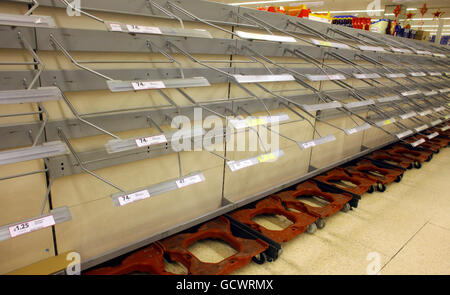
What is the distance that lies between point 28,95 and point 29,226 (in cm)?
45

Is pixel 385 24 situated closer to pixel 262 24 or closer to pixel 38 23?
pixel 262 24

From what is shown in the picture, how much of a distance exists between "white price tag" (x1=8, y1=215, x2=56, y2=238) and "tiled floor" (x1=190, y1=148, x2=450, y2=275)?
99cm

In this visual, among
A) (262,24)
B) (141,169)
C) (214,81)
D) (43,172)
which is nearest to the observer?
(43,172)

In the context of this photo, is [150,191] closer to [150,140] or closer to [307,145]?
[150,140]

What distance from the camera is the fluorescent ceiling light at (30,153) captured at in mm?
1003

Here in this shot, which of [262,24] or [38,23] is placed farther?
[262,24]

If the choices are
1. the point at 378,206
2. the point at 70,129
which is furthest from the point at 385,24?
the point at 70,129

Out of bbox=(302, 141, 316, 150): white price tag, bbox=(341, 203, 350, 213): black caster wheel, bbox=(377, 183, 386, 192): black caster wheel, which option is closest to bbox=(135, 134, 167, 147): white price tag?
bbox=(302, 141, 316, 150): white price tag

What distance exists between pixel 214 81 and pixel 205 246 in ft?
3.42

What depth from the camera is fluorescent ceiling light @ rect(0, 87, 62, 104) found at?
943 mm

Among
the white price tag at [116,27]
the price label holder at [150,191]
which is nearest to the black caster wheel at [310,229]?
the price label holder at [150,191]

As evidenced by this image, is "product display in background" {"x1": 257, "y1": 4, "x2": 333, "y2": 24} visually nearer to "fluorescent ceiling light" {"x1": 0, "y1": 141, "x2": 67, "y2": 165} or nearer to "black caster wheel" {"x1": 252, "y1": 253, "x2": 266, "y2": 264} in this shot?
"black caster wheel" {"x1": 252, "y1": 253, "x2": 266, "y2": 264}

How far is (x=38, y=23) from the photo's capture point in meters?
0.98

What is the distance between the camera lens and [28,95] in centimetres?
99
